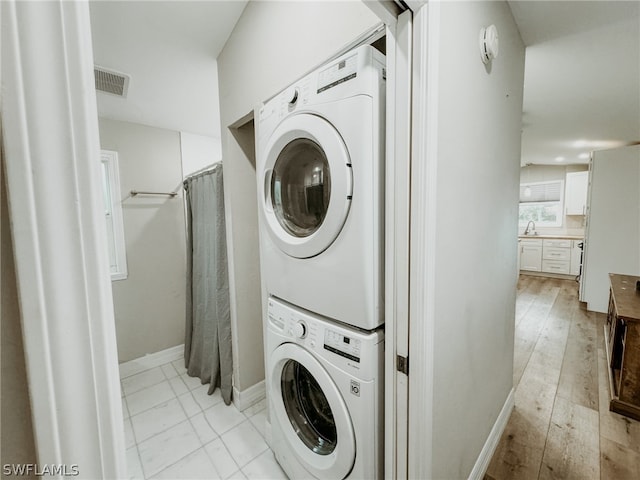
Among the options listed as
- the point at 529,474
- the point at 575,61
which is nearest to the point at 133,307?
the point at 529,474

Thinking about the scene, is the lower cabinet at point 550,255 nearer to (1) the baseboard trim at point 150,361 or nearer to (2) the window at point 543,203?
(2) the window at point 543,203

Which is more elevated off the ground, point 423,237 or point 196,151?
point 196,151

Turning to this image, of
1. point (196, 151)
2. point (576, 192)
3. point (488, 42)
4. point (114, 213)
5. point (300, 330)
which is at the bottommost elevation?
point (300, 330)

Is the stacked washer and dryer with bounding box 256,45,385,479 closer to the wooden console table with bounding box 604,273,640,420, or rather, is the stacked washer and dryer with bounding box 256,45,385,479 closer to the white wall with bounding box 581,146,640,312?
the wooden console table with bounding box 604,273,640,420

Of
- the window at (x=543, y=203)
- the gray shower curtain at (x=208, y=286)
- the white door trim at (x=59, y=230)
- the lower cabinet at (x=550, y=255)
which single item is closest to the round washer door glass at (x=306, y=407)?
the gray shower curtain at (x=208, y=286)

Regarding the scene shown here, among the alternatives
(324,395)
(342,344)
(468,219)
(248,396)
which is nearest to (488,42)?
(468,219)

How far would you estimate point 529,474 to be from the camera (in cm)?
138

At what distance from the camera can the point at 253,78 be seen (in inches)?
58.2

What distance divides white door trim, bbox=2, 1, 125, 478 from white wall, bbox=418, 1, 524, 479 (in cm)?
77

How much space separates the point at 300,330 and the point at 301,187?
23.9 inches

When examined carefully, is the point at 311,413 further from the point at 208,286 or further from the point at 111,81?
the point at 111,81

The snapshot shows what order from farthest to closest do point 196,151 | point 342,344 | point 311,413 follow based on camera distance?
point 196,151
point 311,413
point 342,344

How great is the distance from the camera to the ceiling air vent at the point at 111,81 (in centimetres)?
174

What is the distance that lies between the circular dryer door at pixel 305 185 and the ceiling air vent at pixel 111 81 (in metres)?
1.45
